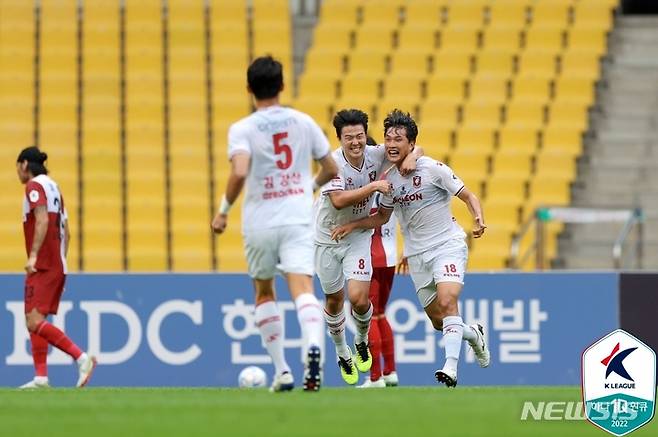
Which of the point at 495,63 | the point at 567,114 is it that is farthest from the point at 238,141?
the point at 495,63

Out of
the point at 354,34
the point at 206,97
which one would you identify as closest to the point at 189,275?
the point at 206,97

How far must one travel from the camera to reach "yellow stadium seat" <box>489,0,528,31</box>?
23.0m

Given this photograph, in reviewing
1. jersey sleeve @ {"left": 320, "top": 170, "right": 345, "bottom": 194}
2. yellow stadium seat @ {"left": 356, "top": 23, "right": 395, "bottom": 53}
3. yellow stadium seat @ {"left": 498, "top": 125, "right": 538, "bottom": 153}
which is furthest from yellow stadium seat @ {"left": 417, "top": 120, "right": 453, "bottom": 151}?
jersey sleeve @ {"left": 320, "top": 170, "right": 345, "bottom": 194}

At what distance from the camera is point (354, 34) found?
23.1 meters

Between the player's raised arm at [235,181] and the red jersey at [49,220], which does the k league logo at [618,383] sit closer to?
the player's raised arm at [235,181]

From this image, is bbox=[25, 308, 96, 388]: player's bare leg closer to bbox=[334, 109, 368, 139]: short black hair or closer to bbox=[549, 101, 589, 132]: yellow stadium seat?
bbox=[334, 109, 368, 139]: short black hair

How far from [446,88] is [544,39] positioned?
→ 1.86m

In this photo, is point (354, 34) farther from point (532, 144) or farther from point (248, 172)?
point (248, 172)

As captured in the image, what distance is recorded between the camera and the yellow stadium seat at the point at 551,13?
23016 millimetres

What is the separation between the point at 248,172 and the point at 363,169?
8.33 feet

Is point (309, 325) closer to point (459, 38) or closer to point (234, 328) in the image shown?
point (234, 328)

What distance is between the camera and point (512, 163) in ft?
68.1

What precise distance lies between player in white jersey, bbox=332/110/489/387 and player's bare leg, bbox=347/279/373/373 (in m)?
0.46

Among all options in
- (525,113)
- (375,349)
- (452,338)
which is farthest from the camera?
(525,113)
